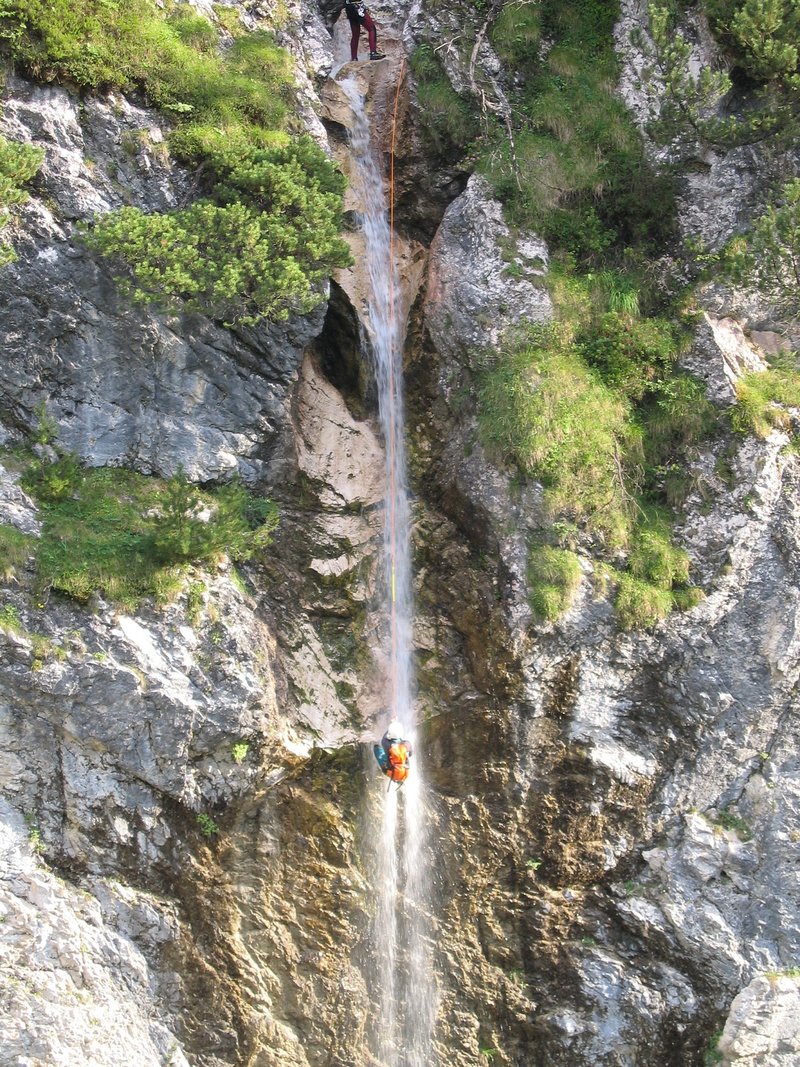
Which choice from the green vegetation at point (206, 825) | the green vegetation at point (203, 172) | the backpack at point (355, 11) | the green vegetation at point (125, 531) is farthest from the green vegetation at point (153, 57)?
the green vegetation at point (206, 825)

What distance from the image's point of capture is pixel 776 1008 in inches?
417

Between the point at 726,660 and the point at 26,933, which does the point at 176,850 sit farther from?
the point at 726,660

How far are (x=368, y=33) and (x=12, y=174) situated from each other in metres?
8.86

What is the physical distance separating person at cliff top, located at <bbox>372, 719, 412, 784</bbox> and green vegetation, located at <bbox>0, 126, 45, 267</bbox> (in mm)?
7433

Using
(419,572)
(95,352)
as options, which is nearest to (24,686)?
(95,352)

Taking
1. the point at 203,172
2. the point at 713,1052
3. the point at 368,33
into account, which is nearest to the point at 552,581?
the point at 713,1052

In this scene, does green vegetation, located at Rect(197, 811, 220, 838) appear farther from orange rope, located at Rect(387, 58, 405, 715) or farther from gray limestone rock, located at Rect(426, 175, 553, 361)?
gray limestone rock, located at Rect(426, 175, 553, 361)

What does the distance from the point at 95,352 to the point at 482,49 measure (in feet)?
29.6

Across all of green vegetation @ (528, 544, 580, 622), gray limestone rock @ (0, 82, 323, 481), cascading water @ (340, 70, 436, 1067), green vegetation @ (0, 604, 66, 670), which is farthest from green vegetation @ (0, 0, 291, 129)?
green vegetation @ (528, 544, 580, 622)

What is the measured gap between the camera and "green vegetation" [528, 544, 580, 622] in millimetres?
11297

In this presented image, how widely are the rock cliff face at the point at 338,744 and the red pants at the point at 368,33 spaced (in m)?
6.14

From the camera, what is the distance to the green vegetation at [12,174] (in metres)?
9.99

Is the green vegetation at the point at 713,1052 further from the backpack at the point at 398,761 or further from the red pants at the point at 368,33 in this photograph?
the red pants at the point at 368,33

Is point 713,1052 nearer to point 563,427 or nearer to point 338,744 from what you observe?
point 338,744
